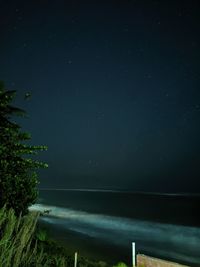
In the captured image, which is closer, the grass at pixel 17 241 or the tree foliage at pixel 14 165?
the grass at pixel 17 241

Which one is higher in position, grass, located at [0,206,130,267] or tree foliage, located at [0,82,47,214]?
tree foliage, located at [0,82,47,214]

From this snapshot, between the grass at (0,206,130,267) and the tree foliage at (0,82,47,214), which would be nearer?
the grass at (0,206,130,267)

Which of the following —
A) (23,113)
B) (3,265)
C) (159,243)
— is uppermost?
(159,243)

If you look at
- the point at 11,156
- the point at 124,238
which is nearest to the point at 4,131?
the point at 11,156

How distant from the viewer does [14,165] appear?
28.8 ft

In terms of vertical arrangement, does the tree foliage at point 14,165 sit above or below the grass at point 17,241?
above

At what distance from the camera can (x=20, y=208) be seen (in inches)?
344

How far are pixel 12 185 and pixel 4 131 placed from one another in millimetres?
1443

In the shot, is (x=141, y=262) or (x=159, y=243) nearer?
(x=141, y=262)

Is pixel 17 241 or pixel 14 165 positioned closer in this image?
pixel 17 241

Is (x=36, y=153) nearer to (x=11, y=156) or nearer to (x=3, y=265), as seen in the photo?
(x=11, y=156)

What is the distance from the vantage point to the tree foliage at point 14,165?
329 inches

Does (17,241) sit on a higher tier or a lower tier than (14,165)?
lower

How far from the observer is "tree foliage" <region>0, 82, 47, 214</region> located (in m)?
8.37
